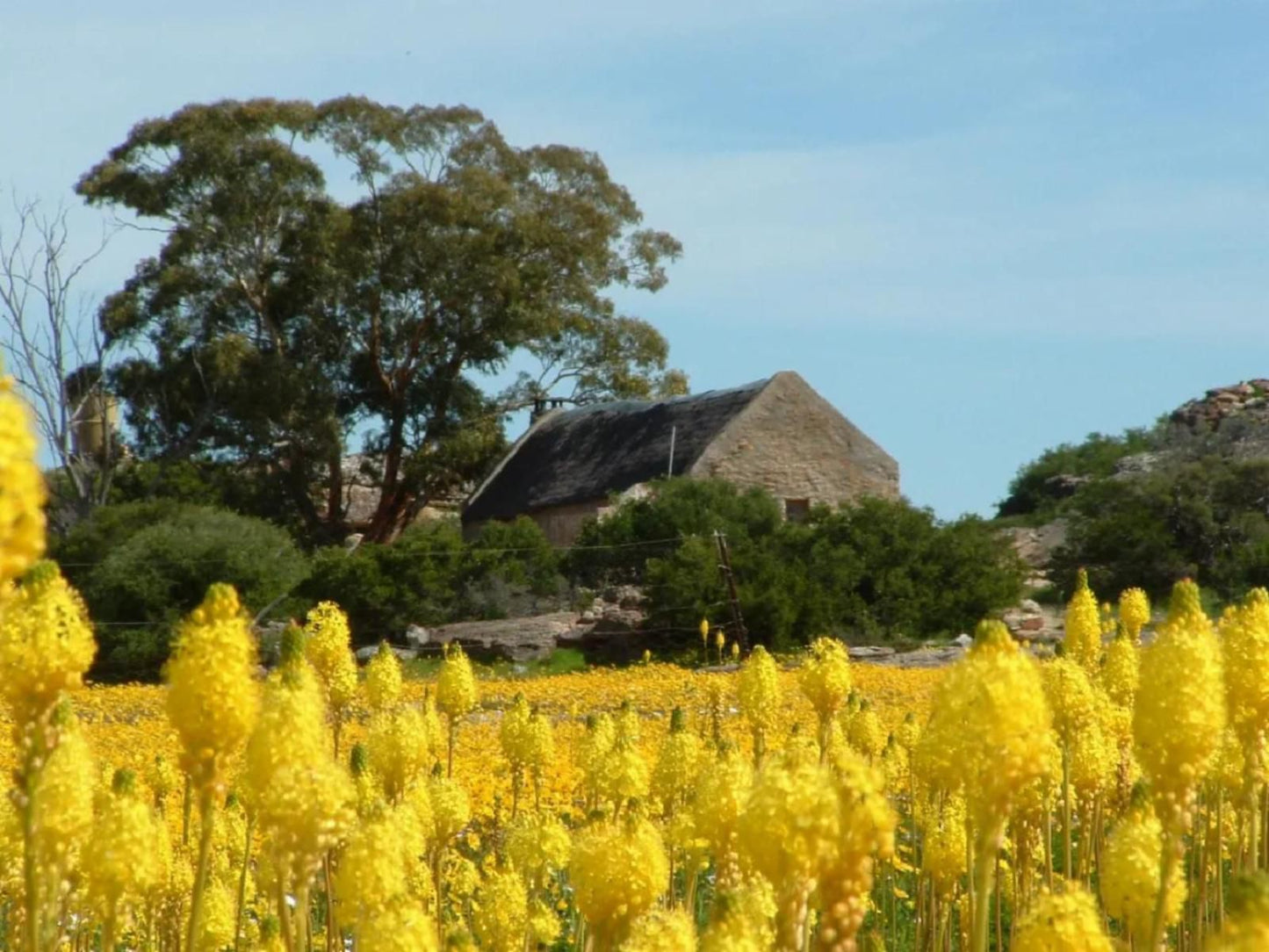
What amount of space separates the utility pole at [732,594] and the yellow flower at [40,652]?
20.6m

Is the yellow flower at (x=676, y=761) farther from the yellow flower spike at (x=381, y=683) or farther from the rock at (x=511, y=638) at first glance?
the rock at (x=511, y=638)

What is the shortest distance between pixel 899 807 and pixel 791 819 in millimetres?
7556

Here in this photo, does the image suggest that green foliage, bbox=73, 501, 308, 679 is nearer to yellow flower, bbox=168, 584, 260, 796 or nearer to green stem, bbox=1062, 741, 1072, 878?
green stem, bbox=1062, 741, 1072, 878

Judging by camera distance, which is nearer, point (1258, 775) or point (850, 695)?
point (1258, 775)

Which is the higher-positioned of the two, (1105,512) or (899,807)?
(1105,512)

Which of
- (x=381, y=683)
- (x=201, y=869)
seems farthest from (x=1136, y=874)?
(x=381, y=683)

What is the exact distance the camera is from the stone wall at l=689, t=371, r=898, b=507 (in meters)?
39.7

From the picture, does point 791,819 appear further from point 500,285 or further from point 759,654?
point 500,285

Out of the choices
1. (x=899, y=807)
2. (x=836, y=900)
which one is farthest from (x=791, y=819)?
(x=899, y=807)

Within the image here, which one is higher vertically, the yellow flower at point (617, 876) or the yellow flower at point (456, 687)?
the yellow flower at point (456, 687)

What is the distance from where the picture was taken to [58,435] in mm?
44250

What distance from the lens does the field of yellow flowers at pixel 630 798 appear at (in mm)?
3111

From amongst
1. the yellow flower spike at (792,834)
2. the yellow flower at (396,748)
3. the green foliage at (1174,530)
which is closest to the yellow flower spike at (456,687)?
the yellow flower at (396,748)

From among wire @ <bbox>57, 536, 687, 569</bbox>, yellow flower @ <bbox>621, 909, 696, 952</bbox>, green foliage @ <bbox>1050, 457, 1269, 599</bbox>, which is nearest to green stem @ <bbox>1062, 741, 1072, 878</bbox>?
yellow flower @ <bbox>621, 909, 696, 952</bbox>
